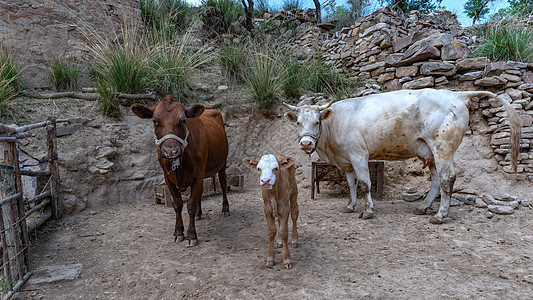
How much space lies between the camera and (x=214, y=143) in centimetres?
455

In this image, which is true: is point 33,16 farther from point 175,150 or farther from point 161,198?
point 175,150

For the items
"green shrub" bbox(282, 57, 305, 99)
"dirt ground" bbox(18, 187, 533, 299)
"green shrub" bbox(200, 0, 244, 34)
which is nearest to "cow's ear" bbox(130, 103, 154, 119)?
"dirt ground" bbox(18, 187, 533, 299)

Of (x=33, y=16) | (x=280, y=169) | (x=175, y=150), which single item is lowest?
(x=280, y=169)

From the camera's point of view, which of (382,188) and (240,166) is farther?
(240,166)

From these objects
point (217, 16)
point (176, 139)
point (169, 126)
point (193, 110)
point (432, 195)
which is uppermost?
point (217, 16)

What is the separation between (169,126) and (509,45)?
695 centimetres

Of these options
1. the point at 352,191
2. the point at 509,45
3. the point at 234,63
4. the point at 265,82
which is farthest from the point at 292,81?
the point at 509,45

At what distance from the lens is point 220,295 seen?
2637mm

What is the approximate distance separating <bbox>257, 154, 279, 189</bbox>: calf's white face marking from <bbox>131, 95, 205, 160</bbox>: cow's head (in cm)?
100

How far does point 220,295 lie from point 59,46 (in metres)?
7.31

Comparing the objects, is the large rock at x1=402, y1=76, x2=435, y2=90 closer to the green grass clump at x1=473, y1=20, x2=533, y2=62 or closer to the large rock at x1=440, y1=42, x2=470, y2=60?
the large rock at x1=440, y1=42, x2=470, y2=60

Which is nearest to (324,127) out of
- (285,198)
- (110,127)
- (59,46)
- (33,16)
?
(285,198)

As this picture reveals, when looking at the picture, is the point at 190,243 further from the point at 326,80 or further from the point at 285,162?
the point at 326,80

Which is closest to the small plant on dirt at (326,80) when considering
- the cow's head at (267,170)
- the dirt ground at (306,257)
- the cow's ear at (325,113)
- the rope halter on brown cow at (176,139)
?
the cow's ear at (325,113)
